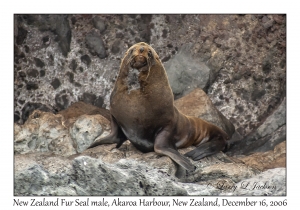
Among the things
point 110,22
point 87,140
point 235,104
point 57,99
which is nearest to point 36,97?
point 57,99

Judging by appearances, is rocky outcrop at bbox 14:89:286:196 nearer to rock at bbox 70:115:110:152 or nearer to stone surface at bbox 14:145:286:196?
stone surface at bbox 14:145:286:196

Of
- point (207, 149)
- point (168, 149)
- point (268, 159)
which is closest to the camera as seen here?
point (168, 149)

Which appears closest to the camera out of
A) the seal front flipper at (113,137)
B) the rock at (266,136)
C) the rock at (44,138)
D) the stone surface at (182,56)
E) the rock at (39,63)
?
the seal front flipper at (113,137)

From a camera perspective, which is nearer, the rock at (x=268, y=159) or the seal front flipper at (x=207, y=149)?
the rock at (x=268, y=159)

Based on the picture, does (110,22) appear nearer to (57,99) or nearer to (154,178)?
(57,99)

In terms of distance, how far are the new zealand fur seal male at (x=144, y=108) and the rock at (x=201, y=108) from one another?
1603 millimetres

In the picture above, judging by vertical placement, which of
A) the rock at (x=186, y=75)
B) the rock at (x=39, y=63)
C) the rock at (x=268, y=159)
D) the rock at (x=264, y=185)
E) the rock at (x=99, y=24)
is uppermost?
the rock at (x=99, y=24)

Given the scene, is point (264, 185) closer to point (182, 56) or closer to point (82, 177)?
point (82, 177)

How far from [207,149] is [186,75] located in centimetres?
300

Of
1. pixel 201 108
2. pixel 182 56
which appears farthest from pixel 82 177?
pixel 182 56

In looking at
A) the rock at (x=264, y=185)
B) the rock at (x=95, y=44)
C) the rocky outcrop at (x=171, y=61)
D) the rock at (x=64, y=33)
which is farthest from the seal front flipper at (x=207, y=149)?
the rock at (x=64, y=33)

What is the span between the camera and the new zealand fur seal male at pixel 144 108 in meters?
10.3

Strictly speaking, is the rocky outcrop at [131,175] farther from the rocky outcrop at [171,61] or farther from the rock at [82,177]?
the rocky outcrop at [171,61]

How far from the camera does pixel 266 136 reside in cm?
1259
